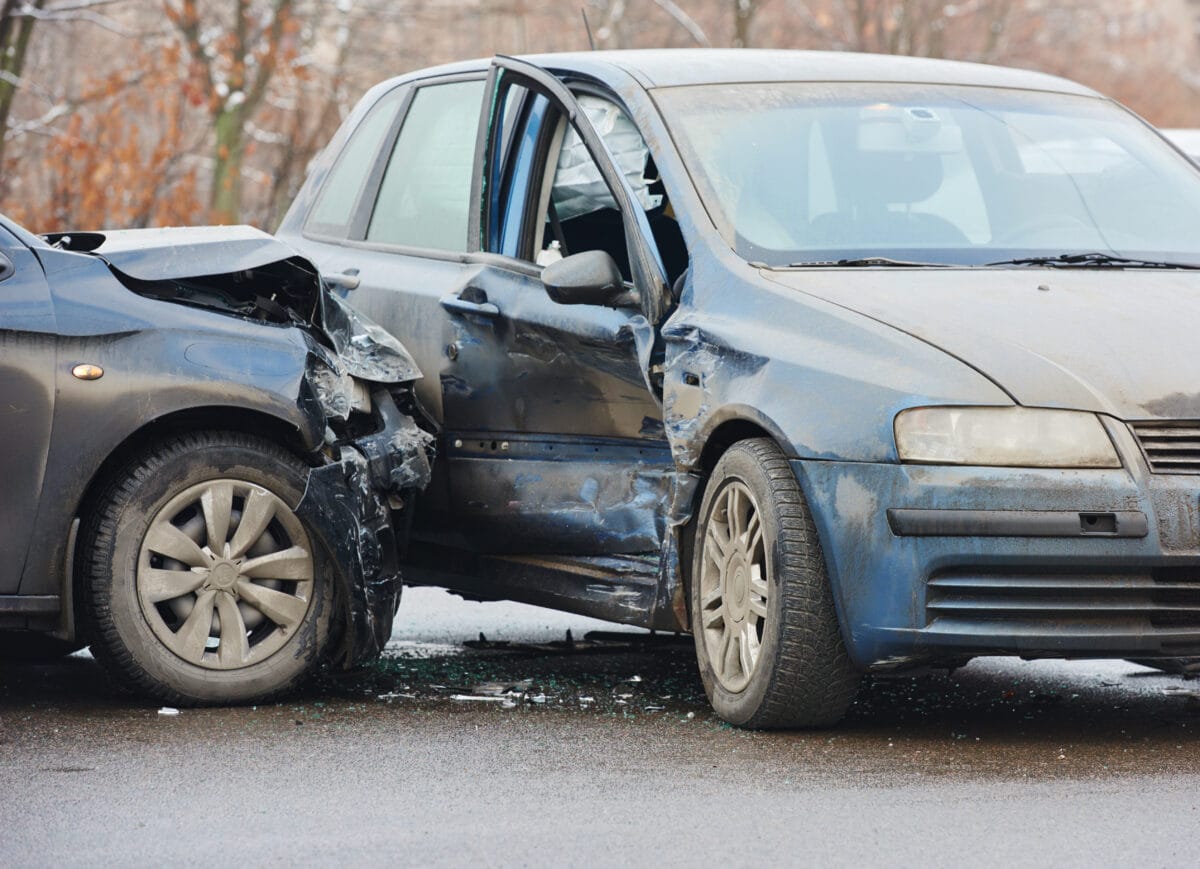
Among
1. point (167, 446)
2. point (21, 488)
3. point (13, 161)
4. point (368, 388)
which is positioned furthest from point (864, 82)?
point (13, 161)

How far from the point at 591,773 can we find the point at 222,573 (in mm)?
1473

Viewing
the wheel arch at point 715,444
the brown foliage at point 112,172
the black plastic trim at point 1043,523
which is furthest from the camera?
the brown foliage at point 112,172

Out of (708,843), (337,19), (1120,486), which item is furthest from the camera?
(337,19)

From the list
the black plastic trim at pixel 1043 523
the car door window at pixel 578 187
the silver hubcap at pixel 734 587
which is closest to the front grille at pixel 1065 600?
the black plastic trim at pixel 1043 523

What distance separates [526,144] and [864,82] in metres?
1.13

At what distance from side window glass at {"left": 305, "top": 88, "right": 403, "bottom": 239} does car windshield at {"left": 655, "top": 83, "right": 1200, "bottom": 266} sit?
5.74 ft

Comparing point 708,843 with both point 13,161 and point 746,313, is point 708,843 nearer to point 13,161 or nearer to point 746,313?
point 746,313

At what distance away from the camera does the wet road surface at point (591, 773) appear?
14.2 feet

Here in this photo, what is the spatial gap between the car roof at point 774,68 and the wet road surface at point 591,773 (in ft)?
6.27

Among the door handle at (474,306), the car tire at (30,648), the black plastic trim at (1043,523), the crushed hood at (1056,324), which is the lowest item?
the car tire at (30,648)

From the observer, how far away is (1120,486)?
5000mm

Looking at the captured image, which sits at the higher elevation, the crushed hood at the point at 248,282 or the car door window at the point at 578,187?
the car door window at the point at 578,187

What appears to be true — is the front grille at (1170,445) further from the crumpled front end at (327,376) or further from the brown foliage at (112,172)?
the brown foliage at (112,172)

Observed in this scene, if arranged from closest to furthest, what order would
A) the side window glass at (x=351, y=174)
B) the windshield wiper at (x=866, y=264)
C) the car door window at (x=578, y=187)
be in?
the windshield wiper at (x=866, y=264) → the car door window at (x=578, y=187) → the side window glass at (x=351, y=174)
